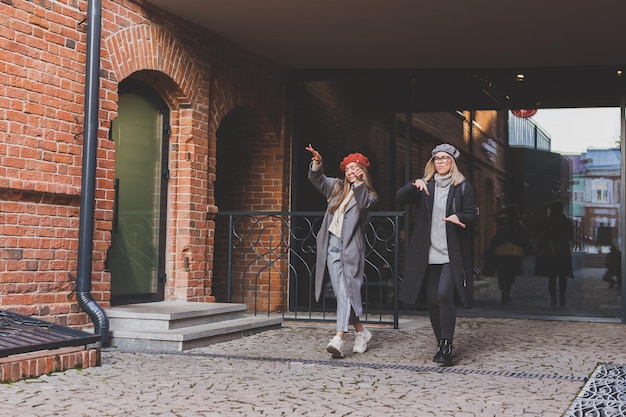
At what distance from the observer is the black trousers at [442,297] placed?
19.0 ft

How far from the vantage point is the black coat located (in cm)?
580

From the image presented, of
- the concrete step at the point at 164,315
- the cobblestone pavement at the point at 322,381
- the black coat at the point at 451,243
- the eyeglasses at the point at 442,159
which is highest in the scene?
the eyeglasses at the point at 442,159

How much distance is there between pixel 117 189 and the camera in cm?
751

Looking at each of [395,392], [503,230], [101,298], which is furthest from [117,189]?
[503,230]

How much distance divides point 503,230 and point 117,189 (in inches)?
186

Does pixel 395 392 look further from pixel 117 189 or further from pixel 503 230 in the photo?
pixel 503 230

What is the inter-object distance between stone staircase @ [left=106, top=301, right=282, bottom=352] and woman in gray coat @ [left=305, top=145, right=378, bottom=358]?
1.07 metres

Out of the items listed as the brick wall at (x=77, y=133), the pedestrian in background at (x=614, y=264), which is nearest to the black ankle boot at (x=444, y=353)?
the brick wall at (x=77, y=133)

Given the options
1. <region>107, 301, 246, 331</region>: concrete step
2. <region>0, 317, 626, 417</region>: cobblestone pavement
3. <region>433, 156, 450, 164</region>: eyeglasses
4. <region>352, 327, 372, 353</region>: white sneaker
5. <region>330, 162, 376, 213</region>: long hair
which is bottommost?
<region>0, 317, 626, 417</region>: cobblestone pavement

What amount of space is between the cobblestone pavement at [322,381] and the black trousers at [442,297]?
0.96 ft

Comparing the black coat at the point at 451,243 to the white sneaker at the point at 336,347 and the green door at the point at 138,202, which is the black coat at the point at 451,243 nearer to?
the white sneaker at the point at 336,347

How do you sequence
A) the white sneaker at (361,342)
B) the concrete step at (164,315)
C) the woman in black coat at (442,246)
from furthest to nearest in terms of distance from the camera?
the concrete step at (164,315) < the white sneaker at (361,342) < the woman in black coat at (442,246)

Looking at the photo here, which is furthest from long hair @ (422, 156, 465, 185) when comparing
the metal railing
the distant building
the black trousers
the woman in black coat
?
the distant building

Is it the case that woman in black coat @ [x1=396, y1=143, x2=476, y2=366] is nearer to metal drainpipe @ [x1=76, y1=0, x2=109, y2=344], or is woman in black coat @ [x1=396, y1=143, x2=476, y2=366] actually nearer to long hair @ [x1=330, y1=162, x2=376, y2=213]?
long hair @ [x1=330, y1=162, x2=376, y2=213]
